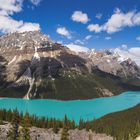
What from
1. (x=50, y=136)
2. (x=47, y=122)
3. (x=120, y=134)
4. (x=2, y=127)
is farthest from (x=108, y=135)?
(x=2, y=127)

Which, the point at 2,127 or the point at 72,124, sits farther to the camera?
the point at 72,124

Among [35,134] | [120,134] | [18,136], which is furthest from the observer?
[120,134]

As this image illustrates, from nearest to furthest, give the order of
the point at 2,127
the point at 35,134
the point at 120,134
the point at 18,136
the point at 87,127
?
the point at 18,136 < the point at 2,127 < the point at 35,134 < the point at 120,134 < the point at 87,127

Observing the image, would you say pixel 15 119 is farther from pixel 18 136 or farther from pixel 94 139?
pixel 94 139

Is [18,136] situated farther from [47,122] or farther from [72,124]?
[72,124]

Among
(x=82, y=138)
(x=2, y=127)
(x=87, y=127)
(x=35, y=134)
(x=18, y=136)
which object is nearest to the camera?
(x=18, y=136)

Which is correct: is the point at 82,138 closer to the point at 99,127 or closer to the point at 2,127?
the point at 99,127

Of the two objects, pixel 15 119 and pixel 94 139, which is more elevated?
pixel 15 119

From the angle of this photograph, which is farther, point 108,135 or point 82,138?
point 108,135

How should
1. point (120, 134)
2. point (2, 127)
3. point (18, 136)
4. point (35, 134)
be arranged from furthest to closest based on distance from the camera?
point (120, 134) < point (35, 134) < point (2, 127) < point (18, 136)

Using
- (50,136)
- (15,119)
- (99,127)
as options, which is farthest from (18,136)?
(99,127)
